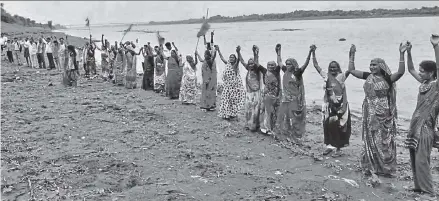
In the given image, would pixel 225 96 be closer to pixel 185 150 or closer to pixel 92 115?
pixel 185 150

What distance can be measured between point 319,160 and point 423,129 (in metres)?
1.79

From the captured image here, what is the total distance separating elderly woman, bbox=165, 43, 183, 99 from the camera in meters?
10.9

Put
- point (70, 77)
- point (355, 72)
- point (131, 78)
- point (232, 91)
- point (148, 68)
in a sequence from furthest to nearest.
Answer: point (70, 77) → point (131, 78) → point (148, 68) → point (232, 91) → point (355, 72)

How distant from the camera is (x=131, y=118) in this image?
884 cm

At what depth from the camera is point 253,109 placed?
25.4ft

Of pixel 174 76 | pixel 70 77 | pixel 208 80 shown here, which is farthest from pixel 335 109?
pixel 70 77

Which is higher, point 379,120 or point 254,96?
point 379,120

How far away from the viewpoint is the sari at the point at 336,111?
613 cm

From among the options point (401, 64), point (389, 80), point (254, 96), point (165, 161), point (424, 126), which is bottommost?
point (165, 161)

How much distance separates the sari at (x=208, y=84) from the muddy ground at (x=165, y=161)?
269mm

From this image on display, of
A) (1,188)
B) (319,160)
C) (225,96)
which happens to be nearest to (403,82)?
(225,96)

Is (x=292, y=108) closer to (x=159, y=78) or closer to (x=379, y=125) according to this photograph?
(x=379, y=125)

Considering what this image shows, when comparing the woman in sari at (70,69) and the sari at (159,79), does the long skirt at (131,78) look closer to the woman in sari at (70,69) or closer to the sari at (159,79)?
the sari at (159,79)

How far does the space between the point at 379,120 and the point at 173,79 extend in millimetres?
6707
